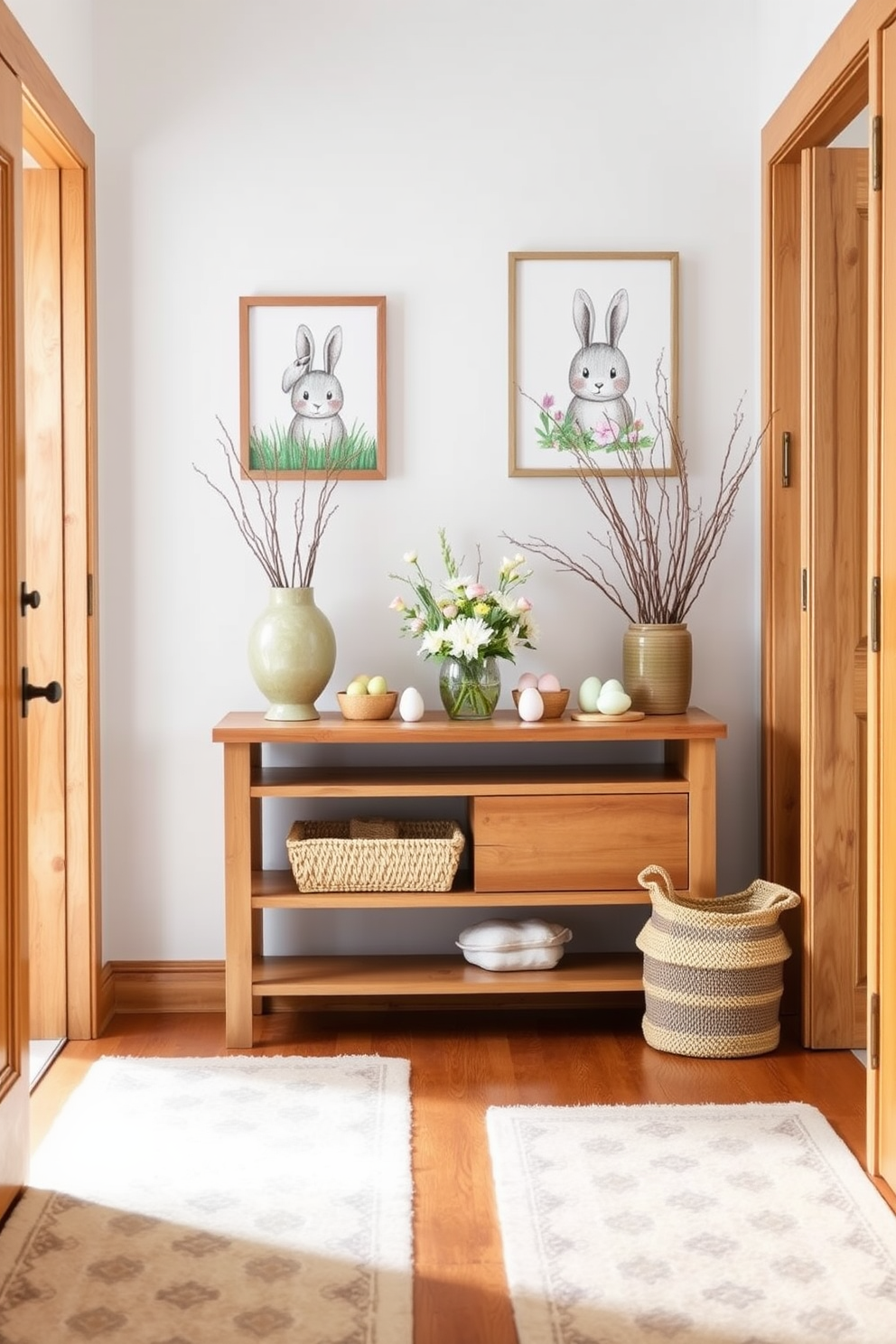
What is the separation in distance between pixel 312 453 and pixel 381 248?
54 cm

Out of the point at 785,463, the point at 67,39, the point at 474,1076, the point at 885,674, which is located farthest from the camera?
the point at 785,463

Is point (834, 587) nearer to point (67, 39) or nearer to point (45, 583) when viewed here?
point (45, 583)

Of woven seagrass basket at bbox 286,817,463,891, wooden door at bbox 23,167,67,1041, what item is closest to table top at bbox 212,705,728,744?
woven seagrass basket at bbox 286,817,463,891

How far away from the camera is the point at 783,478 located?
3309mm

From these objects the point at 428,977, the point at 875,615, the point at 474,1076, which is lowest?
the point at 474,1076

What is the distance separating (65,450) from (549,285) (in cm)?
127

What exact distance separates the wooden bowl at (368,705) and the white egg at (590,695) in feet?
1.49

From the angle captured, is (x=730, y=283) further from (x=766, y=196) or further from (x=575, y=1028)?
(x=575, y=1028)

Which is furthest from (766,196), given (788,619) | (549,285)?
(788,619)

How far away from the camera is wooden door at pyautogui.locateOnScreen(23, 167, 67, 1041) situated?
126 inches

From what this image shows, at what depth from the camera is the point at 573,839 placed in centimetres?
314

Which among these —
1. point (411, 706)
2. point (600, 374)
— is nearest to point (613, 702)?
point (411, 706)

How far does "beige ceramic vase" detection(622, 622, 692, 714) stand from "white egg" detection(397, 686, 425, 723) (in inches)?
20.8

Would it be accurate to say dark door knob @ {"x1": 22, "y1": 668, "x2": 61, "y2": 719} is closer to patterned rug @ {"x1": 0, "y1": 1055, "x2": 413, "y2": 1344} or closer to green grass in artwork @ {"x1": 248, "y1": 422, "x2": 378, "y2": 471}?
patterned rug @ {"x1": 0, "y1": 1055, "x2": 413, "y2": 1344}
